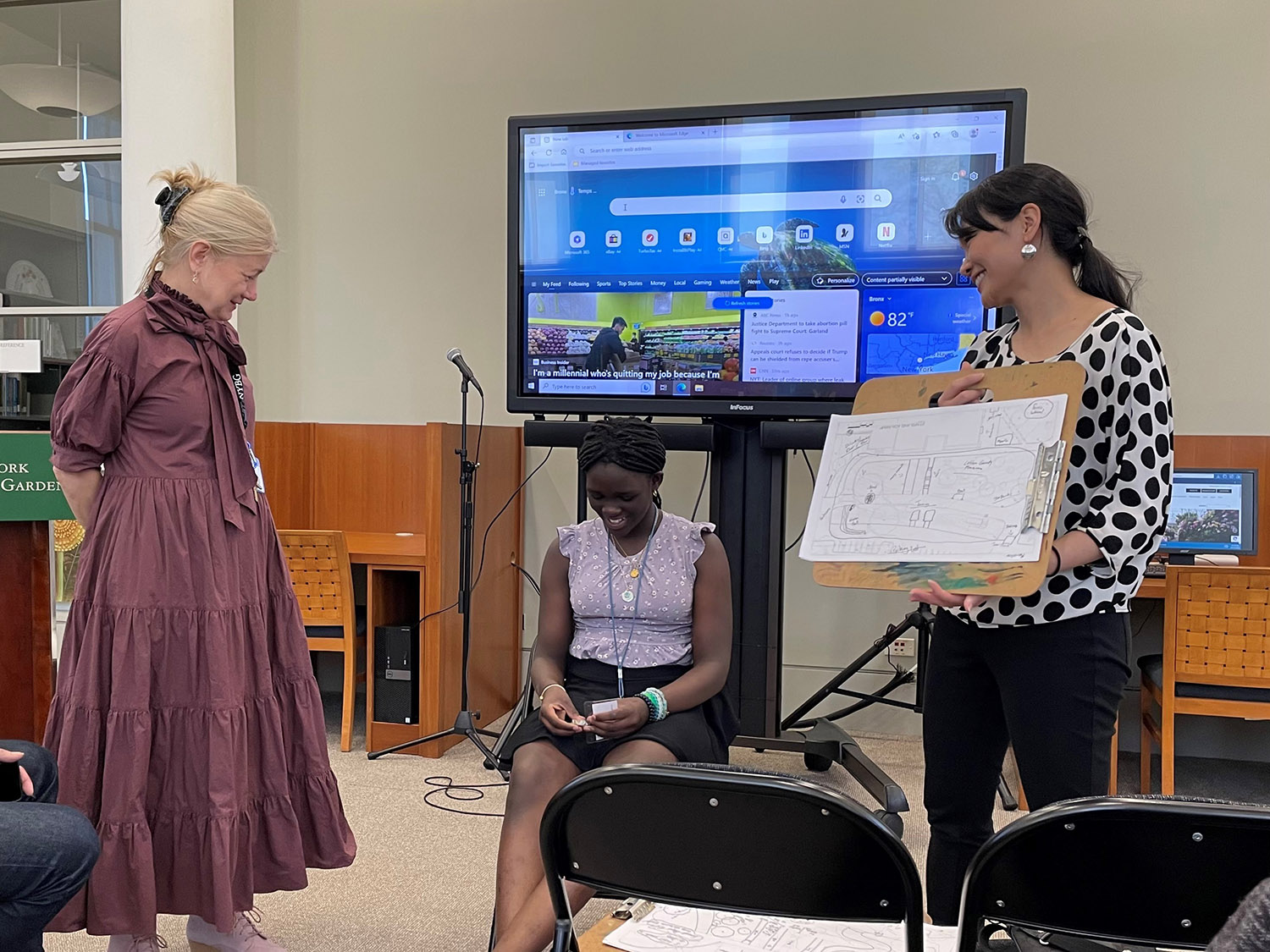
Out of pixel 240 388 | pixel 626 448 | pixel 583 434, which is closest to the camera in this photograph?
pixel 240 388

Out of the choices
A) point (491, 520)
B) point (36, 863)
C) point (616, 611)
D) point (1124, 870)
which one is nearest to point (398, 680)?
point (491, 520)

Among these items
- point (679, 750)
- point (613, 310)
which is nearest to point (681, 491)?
point (613, 310)

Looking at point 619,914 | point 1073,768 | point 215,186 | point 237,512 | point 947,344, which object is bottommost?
point 619,914

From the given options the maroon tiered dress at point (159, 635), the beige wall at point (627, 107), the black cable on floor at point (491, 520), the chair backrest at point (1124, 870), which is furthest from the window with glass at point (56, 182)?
the chair backrest at point (1124, 870)

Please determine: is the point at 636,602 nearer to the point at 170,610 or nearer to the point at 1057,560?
the point at 170,610

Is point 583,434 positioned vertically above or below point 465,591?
above

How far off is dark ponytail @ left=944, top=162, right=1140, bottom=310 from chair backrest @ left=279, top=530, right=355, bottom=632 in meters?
2.83

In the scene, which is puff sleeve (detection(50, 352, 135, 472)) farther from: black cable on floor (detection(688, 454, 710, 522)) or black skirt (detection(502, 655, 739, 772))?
black cable on floor (detection(688, 454, 710, 522))

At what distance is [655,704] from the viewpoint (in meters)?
2.29

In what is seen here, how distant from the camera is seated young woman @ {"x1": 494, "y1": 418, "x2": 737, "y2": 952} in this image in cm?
225

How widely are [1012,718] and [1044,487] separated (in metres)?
0.38

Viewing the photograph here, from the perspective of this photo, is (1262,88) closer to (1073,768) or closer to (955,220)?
(955,220)

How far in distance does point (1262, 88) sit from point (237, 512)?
391 centimetres

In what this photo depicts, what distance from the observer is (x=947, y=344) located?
3379 mm
